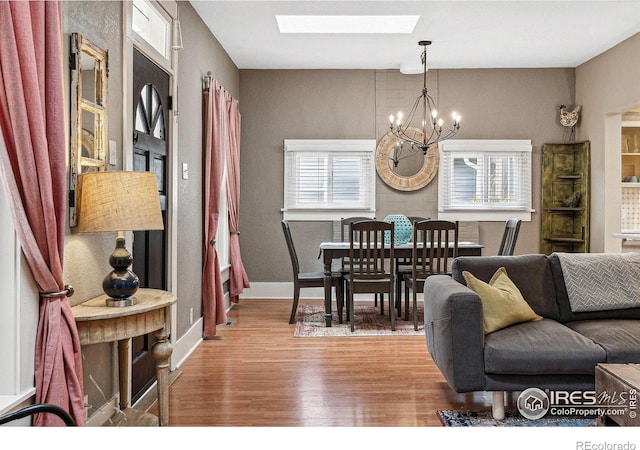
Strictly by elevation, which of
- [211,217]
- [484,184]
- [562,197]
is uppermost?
[484,184]

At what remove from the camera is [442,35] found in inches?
207

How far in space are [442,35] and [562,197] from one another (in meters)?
2.68

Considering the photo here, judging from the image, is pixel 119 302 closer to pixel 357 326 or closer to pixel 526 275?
pixel 526 275

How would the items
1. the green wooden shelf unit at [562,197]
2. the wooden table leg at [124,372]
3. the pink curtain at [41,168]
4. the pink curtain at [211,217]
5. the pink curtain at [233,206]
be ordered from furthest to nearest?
1. the green wooden shelf unit at [562,197]
2. the pink curtain at [233,206]
3. the pink curtain at [211,217]
4. the wooden table leg at [124,372]
5. the pink curtain at [41,168]

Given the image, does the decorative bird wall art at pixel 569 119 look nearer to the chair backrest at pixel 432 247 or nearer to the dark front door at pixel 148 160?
the chair backrest at pixel 432 247

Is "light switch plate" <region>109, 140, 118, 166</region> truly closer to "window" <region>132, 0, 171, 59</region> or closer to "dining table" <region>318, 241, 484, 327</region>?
"window" <region>132, 0, 171, 59</region>

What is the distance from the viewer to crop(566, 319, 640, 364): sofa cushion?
2693 mm

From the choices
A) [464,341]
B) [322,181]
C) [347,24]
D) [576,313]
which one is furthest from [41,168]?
[322,181]

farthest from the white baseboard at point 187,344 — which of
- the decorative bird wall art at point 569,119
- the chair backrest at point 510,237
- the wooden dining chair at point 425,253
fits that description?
the decorative bird wall art at point 569,119

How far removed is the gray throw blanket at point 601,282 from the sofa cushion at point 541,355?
543mm

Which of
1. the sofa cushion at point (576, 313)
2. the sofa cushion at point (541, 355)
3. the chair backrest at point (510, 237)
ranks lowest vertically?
the sofa cushion at point (541, 355)

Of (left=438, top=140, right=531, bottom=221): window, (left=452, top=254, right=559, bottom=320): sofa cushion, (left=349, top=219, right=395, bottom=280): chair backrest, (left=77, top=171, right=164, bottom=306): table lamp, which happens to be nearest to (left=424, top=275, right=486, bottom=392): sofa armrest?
(left=452, top=254, right=559, bottom=320): sofa cushion

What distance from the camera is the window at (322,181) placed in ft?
21.7
